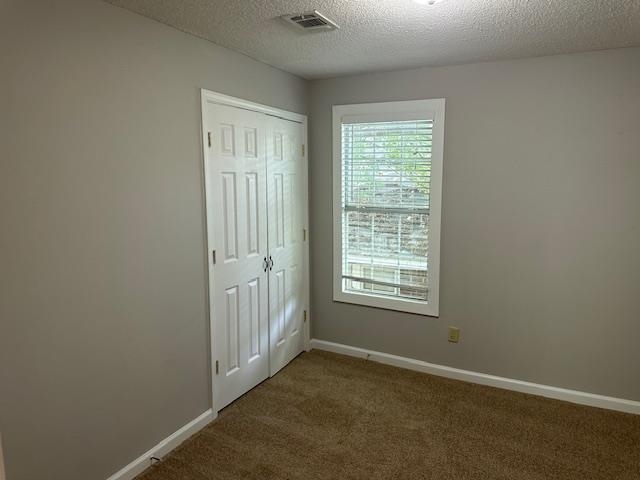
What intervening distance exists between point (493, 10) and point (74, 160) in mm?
2091

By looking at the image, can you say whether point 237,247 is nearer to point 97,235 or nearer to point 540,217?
point 97,235

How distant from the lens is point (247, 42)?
264 centimetres

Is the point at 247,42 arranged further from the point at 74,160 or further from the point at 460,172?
the point at 460,172

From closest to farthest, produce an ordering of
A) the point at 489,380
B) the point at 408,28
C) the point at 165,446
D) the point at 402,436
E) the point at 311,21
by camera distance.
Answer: the point at 311,21 → the point at 408,28 → the point at 165,446 → the point at 402,436 → the point at 489,380

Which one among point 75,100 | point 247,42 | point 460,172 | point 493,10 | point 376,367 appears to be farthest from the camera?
point 376,367

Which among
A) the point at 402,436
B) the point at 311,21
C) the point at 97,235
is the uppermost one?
the point at 311,21

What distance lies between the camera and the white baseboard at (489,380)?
9.74 ft

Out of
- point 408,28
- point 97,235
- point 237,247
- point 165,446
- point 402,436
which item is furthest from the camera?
point 237,247

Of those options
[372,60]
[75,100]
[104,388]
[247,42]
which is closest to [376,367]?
[104,388]

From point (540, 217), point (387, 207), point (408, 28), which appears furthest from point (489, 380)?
point (408, 28)

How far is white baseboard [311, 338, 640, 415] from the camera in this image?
2.97 m

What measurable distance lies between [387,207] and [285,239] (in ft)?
2.86

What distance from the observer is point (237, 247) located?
300cm

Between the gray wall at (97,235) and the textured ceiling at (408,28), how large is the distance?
0.93 feet
